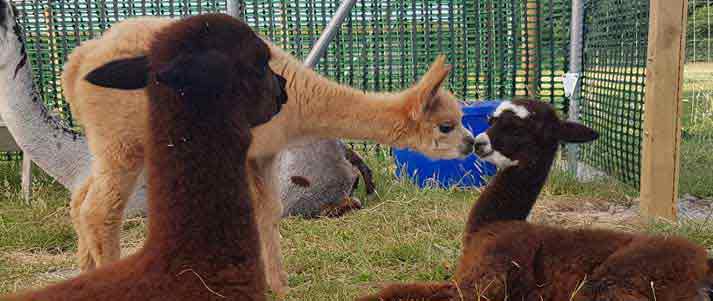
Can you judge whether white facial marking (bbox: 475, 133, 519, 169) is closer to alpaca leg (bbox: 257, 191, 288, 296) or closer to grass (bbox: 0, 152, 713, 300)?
grass (bbox: 0, 152, 713, 300)

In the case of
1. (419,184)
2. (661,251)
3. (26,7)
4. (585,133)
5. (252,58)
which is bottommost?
(419,184)

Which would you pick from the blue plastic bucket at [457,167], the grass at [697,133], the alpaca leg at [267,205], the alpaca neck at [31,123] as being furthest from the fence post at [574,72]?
the alpaca neck at [31,123]

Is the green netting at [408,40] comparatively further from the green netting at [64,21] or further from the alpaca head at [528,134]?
the alpaca head at [528,134]

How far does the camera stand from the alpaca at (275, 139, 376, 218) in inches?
237

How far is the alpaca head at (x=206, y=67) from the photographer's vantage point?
2311mm

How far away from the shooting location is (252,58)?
2.56 m

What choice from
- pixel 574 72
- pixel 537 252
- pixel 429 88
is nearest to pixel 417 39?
pixel 574 72

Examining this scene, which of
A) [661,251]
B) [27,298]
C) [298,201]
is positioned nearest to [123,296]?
[27,298]

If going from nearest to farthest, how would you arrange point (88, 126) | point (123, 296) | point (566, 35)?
point (123, 296) → point (88, 126) → point (566, 35)

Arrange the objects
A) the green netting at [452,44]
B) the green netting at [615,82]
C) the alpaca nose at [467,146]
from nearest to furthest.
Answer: the alpaca nose at [467,146] < the green netting at [615,82] < the green netting at [452,44]

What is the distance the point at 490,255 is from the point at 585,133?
89 centimetres

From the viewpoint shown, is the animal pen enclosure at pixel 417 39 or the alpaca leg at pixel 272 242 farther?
the animal pen enclosure at pixel 417 39

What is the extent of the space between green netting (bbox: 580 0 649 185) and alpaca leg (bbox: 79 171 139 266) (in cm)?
438

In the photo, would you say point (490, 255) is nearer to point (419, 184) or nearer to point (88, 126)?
point (88, 126)
